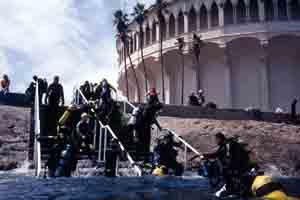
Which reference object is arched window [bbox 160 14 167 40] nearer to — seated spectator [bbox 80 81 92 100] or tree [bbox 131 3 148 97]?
tree [bbox 131 3 148 97]

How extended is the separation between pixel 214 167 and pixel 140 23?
160 feet

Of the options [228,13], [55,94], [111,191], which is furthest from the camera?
[228,13]

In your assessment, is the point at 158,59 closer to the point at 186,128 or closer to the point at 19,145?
the point at 186,128

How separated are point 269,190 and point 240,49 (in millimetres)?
45226

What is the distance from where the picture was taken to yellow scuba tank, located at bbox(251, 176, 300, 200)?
634cm

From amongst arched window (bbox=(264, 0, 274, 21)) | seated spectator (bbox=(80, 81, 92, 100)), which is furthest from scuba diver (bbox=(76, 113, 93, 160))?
arched window (bbox=(264, 0, 274, 21))

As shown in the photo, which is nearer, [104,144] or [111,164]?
[111,164]

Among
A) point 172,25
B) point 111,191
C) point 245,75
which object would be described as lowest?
point 111,191

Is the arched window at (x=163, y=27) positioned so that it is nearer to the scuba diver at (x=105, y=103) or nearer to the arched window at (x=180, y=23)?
the arched window at (x=180, y=23)

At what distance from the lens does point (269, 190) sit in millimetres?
6516

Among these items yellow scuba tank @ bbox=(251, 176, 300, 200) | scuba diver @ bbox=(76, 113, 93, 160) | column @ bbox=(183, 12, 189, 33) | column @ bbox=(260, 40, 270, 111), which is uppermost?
column @ bbox=(183, 12, 189, 33)

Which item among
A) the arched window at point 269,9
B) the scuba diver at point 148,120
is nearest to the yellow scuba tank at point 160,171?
the scuba diver at point 148,120

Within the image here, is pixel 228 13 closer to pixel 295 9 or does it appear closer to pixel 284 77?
pixel 295 9

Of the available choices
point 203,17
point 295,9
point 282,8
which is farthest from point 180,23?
point 295,9
